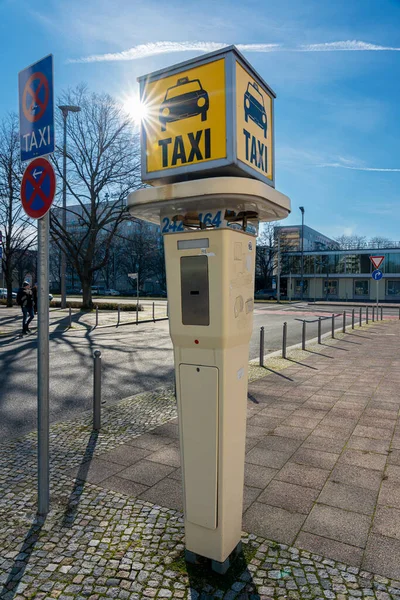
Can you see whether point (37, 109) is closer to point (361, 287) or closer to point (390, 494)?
point (390, 494)

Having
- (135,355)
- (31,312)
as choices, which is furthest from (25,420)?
(31,312)

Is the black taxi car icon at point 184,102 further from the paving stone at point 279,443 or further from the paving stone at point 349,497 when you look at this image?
the paving stone at point 279,443

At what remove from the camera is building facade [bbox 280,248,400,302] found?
6259 centimetres

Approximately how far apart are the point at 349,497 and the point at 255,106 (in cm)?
326

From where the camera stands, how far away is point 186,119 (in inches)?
111

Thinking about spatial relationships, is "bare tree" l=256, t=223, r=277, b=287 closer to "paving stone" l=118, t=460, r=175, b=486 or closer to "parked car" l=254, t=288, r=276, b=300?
"parked car" l=254, t=288, r=276, b=300

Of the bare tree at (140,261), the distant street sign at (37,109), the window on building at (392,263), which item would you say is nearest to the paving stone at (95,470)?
the distant street sign at (37,109)

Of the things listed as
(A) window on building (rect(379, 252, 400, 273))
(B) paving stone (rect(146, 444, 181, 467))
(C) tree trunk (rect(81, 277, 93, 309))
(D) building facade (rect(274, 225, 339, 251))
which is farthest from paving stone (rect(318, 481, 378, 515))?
(A) window on building (rect(379, 252, 400, 273))

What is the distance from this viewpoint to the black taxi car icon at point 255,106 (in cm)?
Result: 286

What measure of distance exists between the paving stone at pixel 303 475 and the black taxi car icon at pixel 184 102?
3255 millimetres

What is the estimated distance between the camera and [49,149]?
342cm

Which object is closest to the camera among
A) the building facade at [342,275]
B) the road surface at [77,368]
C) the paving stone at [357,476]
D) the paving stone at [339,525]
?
the paving stone at [339,525]

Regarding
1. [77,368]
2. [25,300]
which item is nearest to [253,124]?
[77,368]

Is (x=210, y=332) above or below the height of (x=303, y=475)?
above
